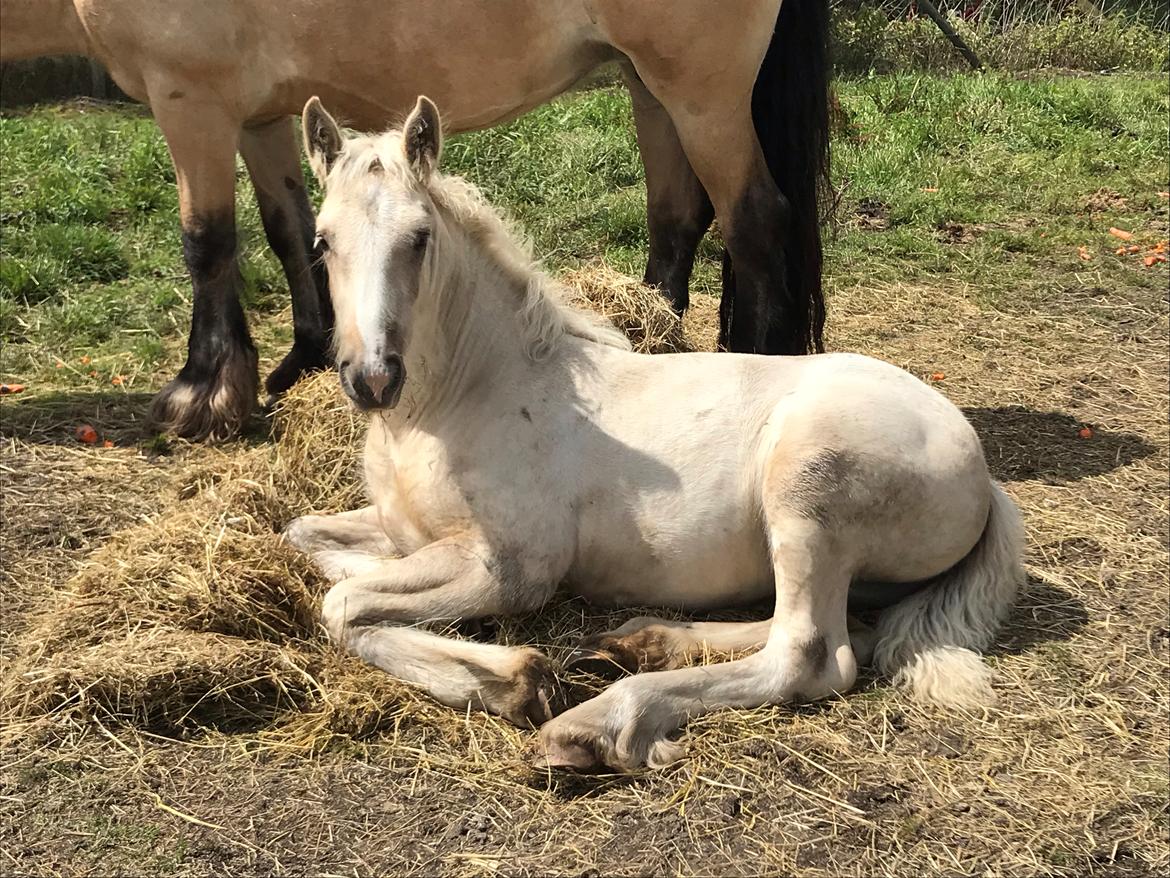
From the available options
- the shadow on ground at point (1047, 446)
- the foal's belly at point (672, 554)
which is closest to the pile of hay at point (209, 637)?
the foal's belly at point (672, 554)

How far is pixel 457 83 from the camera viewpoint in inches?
191

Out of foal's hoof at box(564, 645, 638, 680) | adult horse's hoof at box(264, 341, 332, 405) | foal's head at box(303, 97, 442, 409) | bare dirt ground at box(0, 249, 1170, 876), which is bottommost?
bare dirt ground at box(0, 249, 1170, 876)

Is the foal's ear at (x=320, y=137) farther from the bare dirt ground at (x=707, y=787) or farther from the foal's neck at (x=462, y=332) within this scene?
the bare dirt ground at (x=707, y=787)

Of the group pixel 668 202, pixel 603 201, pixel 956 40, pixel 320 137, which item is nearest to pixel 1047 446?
pixel 668 202

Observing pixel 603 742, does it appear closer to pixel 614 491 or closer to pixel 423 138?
pixel 614 491

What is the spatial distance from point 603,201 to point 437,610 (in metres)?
4.95

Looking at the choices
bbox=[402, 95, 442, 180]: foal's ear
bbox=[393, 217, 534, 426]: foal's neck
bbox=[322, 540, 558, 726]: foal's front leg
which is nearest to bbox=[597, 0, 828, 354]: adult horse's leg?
bbox=[393, 217, 534, 426]: foal's neck

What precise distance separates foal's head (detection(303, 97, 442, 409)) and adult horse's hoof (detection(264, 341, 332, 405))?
7.51 feet

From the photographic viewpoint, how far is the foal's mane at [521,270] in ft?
11.5

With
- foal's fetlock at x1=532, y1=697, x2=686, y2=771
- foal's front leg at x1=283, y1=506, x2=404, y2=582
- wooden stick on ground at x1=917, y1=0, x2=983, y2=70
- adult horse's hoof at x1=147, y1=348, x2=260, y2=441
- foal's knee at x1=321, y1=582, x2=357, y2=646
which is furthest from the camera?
wooden stick on ground at x1=917, y1=0, x2=983, y2=70

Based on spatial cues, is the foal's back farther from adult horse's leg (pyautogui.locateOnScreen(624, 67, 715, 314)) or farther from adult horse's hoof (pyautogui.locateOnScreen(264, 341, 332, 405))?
adult horse's hoof (pyautogui.locateOnScreen(264, 341, 332, 405))

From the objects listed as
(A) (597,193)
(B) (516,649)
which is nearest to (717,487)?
(B) (516,649)

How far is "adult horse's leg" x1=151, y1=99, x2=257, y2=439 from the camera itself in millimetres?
4844

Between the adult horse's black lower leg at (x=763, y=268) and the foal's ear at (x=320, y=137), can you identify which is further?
the adult horse's black lower leg at (x=763, y=268)
